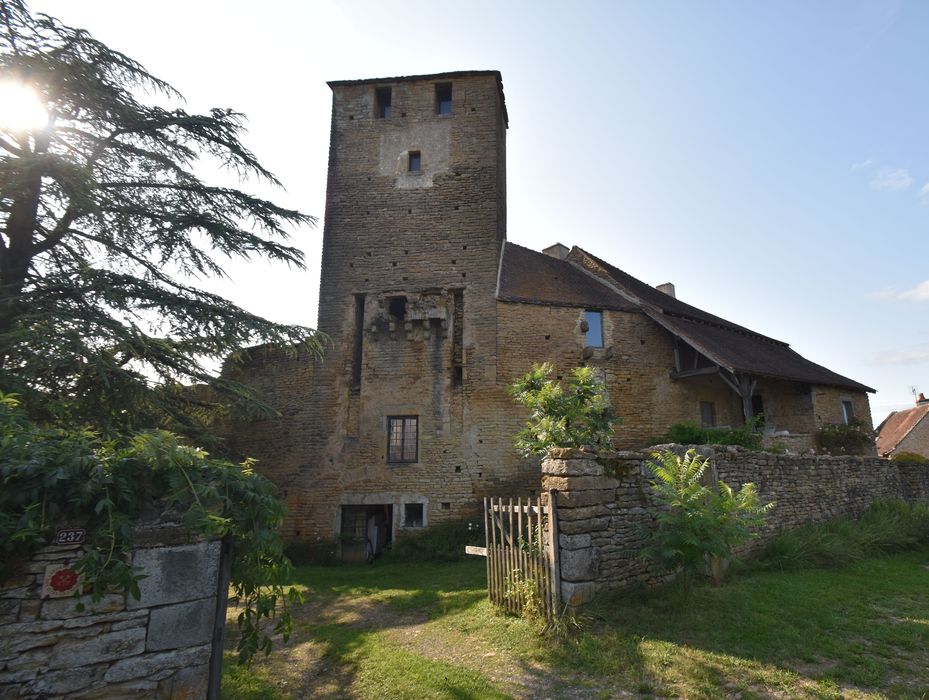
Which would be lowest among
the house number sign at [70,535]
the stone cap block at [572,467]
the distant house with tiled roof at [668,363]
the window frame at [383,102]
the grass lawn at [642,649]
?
the grass lawn at [642,649]

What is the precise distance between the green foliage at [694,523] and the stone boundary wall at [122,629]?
487 centimetres

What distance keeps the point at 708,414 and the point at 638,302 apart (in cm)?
410

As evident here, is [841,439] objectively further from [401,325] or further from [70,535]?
[70,535]

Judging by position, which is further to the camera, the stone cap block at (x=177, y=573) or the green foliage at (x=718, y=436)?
the green foliage at (x=718, y=436)

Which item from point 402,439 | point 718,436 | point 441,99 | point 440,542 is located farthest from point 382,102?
point 718,436

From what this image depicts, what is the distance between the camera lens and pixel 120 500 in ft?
12.0

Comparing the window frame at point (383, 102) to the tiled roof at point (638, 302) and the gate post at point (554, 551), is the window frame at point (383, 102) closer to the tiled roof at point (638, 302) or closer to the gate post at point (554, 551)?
the tiled roof at point (638, 302)

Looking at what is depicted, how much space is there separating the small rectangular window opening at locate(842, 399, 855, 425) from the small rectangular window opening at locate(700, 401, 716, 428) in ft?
18.1

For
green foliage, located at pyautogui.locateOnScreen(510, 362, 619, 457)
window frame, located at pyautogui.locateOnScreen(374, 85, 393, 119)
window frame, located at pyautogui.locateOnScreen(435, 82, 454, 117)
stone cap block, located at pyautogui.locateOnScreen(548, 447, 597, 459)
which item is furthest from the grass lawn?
window frame, located at pyautogui.locateOnScreen(374, 85, 393, 119)

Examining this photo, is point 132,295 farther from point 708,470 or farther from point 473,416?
point 708,470

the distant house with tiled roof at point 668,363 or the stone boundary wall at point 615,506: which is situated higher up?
the distant house with tiled roof at point 668,363

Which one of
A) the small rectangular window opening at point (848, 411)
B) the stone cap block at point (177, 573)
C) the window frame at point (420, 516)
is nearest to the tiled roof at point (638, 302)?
the small rectangular window opening at point (848, 411)

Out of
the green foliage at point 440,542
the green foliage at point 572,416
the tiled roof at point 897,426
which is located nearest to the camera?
the green foliage at point 572,416

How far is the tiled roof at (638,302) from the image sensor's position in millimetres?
14375
